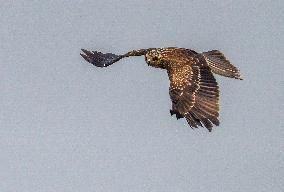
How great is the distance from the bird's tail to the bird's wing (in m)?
0.94

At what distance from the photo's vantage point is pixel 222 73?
25797 millimetres

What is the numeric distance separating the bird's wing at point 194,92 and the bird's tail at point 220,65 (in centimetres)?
94

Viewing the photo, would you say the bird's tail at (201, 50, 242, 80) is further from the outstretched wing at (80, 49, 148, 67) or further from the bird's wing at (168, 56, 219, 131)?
the outstretched wing at (80, 49, 148, 67)

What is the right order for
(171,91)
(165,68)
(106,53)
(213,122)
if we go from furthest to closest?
(106,53)
(165,68)
(171,91)
(213,122)

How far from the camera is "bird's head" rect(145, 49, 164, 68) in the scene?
2558cm

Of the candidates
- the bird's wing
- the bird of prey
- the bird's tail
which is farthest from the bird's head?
the bird's tail

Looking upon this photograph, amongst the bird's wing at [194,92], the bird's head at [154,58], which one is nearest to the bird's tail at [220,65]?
the bird's wing at [194,92]

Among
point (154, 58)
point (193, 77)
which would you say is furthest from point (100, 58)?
point (193, 77)

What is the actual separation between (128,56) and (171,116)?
20.9 ft

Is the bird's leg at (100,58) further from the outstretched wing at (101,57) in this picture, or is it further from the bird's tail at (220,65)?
the bird's tail at (220,65)

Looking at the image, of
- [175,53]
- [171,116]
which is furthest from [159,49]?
[171,116]

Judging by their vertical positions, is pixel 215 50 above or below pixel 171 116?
above

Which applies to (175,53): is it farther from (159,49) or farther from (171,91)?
(171,91)

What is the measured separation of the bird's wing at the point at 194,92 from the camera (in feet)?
71.7
